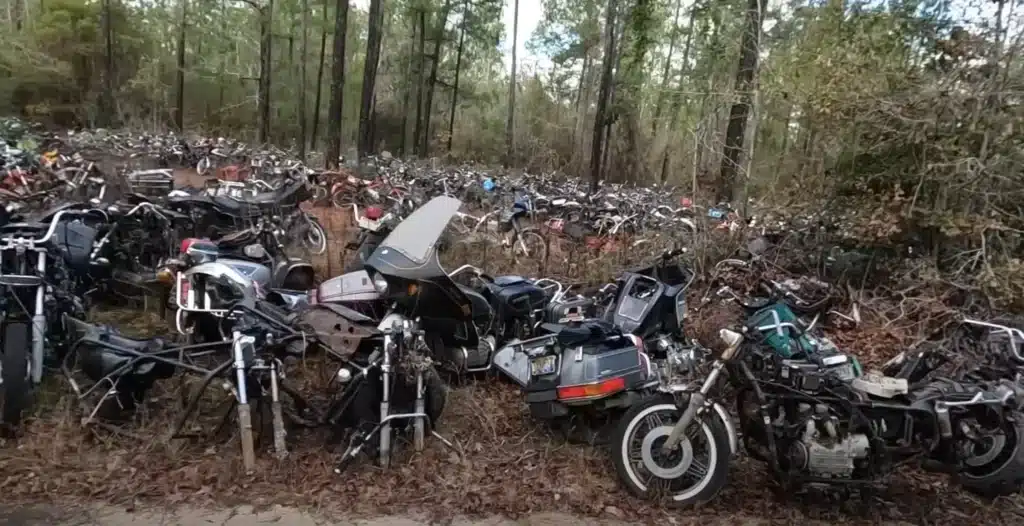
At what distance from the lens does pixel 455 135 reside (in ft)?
113

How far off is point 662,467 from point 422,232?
7.73 feet

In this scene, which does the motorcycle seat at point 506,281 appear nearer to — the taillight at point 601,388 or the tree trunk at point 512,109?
the taillight at point 601,388

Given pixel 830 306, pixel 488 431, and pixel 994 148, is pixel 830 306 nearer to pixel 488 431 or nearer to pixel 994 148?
pixel 994 148

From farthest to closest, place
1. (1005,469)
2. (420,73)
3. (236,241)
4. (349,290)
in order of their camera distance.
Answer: (420,73)
(236,241)
(349,290)
(1005,469)

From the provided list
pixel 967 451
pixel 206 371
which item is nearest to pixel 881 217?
pixel 967 451

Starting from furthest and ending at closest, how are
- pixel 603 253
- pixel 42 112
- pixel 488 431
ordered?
pixel 42 112 → pixel 603 253 → pixel 488 431

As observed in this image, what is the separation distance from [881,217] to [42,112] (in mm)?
32868

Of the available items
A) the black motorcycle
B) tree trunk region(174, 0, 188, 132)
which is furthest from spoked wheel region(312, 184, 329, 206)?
tree trunk region(174, 0, 188, 132)

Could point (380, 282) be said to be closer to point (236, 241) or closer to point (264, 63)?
point (236, 241)

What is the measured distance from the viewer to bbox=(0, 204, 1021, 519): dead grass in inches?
135

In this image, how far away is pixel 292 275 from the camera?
6.21 m

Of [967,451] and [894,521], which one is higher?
[967,451]

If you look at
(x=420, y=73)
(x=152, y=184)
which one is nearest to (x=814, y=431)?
(x=152, y=184)

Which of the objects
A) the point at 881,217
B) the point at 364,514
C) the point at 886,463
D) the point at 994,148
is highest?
the point at 994,148
